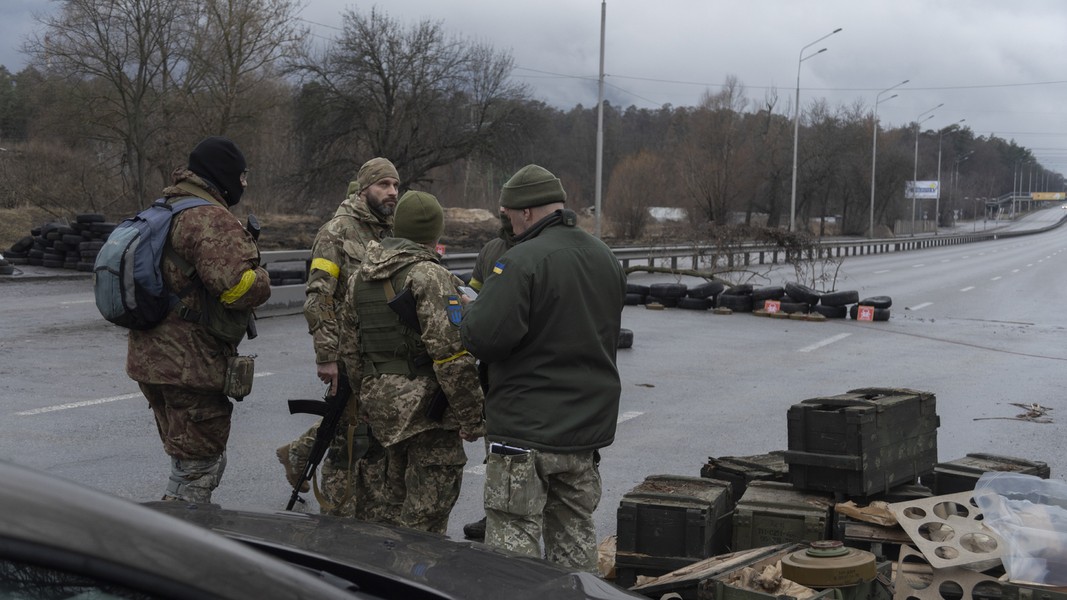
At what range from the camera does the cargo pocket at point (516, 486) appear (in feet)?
13.5

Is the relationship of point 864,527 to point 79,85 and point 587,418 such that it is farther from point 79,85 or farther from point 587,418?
point 79,85

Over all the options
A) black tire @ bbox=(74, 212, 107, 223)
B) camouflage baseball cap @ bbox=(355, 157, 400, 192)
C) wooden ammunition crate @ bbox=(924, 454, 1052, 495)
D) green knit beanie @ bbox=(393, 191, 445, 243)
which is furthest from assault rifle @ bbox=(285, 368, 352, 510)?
black tire @ bbox=(74, 212, 107, 223)

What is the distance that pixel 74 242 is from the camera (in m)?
24.9

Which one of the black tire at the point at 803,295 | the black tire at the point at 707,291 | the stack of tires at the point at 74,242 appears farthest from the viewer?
the stack of tires at the point at 74,242

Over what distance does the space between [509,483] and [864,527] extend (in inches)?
77.8

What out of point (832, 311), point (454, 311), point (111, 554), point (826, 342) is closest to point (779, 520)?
point (454, 311)

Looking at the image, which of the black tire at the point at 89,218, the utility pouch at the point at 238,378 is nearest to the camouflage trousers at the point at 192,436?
the utility pouch at the point at 238,378

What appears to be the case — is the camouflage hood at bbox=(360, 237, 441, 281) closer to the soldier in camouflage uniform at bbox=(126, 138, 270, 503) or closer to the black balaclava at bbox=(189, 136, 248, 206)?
the soldier in camouflage uniform at bbox=(126, 138, 270, 503)

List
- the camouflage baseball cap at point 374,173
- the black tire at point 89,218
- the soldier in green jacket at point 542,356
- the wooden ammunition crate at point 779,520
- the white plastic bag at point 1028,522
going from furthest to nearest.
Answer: the black tire at point 89,218, the camouflage baseball cap at point 374,173, the wooden ammunition crate at point 779,520, the white plastic bag at point 1028,522, the soldier in green jacket at point 542,356

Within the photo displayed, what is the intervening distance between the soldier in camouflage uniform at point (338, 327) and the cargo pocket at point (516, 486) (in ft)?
4.19

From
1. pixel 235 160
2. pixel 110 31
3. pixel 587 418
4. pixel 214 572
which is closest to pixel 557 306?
pixel 587 418

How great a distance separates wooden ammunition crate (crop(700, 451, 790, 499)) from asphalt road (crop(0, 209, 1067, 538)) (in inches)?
32.1

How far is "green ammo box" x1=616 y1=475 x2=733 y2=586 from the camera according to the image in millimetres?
4934

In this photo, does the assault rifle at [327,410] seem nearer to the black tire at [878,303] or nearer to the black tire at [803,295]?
the black tire at [803,295]
